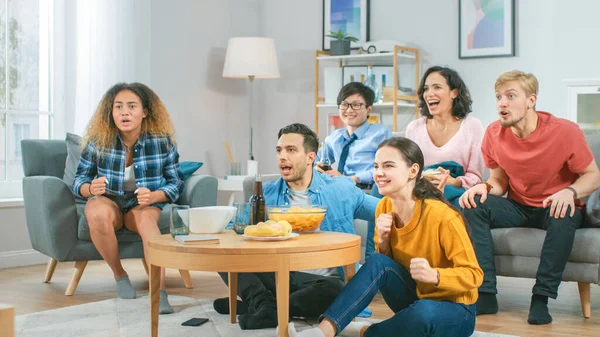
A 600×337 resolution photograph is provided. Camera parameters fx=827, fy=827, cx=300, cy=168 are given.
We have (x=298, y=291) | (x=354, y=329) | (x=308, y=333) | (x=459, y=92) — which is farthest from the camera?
(x=459, y=92)

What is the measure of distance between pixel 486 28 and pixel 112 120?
8.87 ft

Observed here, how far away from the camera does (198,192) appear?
4070 millimetres

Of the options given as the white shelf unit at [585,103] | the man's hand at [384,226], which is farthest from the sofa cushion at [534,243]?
the white shelf unit at [585,103]

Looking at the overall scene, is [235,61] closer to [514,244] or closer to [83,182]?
[83,182]

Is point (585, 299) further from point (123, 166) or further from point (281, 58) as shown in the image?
point (281, 58)

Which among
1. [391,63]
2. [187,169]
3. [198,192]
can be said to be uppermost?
[391,63]

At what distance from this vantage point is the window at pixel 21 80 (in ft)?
16.0

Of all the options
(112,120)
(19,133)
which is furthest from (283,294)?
(19,133)

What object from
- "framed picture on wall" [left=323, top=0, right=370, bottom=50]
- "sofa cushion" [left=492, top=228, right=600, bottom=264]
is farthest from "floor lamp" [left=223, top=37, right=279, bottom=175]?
"sofa cushion" [left=492, top=228, right=600, bottom=264]

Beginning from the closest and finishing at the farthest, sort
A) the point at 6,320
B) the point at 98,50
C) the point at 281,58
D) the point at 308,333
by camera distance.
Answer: the point at 6,320
the point at 308,333
the point at 98,50
the point at 281,58

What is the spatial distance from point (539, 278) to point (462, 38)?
2570mm

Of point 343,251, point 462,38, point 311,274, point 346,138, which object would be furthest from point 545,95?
point 343,251

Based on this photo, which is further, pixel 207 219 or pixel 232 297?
pixel 232 297

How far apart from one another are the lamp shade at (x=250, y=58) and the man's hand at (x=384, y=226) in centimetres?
319
